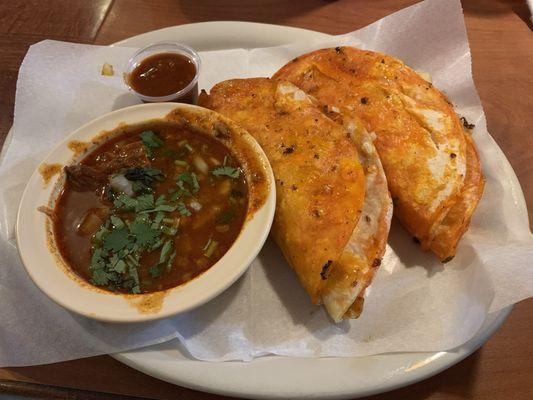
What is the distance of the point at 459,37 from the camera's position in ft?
8.95

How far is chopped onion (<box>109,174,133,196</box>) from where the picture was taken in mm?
2090

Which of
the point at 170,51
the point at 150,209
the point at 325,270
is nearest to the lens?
the point at 325,270

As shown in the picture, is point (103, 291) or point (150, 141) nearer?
point (103, 291)

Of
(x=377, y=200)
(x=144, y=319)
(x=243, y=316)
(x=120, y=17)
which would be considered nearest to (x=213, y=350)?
(x=243, y=316)

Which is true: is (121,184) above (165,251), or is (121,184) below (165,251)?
above

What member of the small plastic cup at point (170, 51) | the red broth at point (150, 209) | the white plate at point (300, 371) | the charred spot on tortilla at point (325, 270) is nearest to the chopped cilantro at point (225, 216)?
the red broth at point (150, 209)

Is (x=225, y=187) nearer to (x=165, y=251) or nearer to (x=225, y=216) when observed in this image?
(x=225, y=216)

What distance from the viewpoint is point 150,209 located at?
204 cm

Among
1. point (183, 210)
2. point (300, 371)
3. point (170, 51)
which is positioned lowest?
point (300, 371)

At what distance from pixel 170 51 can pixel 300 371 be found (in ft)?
6.61

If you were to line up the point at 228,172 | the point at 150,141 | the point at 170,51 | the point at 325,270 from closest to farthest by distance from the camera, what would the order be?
the point at 325,270, the point at 228,172, the point at 150,141, the point at 170,51

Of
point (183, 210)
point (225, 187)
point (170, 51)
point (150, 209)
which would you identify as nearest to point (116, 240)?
point (150, 209)

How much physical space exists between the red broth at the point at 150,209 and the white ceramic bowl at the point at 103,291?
0.20 feet

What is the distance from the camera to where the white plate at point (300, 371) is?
71.7 inches
